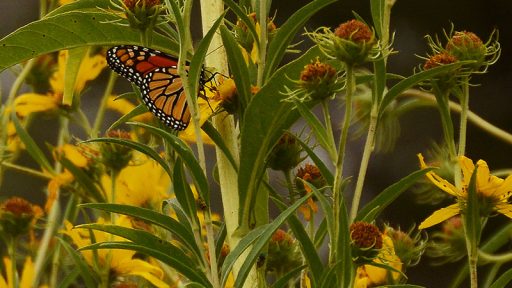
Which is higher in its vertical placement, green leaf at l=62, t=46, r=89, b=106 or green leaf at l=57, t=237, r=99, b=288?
green leaf at l=62, t=46, r=89, b=106

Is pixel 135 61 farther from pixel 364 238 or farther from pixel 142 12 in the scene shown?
pixel 364 238

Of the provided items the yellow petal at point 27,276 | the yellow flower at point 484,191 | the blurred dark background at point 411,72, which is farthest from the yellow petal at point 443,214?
the blurred dark background at point 411,72

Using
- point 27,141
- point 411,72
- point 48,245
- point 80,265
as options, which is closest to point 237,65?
point 80,265

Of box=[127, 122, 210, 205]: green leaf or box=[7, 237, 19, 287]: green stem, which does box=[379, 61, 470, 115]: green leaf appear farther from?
box=[7, 237, 19, 287]: green stem

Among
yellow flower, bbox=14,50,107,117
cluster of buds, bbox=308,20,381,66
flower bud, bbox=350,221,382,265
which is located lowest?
flower bud, bbox=350,221,382,265

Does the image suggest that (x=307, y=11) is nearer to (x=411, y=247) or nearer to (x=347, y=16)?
(x=411, y=247)

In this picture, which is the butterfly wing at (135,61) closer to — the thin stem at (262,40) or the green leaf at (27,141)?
the thin stem at (262,40)

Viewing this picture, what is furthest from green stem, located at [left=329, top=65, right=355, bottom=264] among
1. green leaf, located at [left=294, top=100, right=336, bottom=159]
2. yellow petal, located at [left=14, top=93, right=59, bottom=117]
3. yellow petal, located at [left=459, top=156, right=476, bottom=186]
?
yellow petal, located at [left=14, top=93, right=59, bottom=117]
